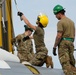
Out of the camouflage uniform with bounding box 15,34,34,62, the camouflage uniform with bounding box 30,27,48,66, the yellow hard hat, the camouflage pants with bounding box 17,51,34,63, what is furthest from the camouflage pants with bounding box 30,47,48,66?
the camouflage uniform with bounding box 15,34,34,62

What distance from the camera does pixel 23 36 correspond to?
10984 mm

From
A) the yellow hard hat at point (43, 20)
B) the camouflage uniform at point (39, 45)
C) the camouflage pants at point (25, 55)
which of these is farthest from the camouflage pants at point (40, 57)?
the camouflage pants at point (25, 55)

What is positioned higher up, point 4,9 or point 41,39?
point 4,9

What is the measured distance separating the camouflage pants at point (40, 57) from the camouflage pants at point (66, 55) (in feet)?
2.12

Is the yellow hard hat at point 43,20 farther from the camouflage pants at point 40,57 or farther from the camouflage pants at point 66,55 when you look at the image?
the camouflage pants at point 66,55

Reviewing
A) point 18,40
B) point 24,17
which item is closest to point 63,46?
point 24,17

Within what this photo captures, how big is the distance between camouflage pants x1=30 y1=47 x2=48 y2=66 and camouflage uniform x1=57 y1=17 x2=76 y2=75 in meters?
0.66

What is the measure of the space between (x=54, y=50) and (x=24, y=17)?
1.03m

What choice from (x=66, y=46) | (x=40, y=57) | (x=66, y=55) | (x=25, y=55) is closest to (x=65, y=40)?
(x=66, y=46)

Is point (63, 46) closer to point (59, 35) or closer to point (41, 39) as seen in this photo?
point (59, 35)

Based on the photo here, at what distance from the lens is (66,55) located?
A: 27.4 feet

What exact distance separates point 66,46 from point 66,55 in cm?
18

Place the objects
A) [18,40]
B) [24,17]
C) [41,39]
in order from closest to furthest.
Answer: [24,17], [41,39], [18,40]

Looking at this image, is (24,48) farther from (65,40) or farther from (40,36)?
(65,40)
